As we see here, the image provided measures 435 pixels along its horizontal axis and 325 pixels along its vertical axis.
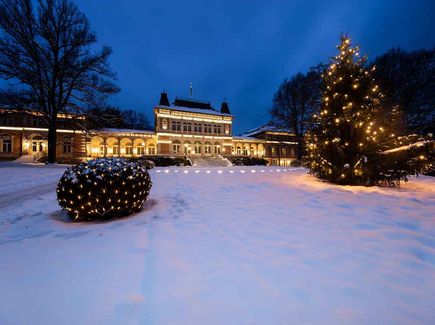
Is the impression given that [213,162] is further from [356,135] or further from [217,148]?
[356,135]

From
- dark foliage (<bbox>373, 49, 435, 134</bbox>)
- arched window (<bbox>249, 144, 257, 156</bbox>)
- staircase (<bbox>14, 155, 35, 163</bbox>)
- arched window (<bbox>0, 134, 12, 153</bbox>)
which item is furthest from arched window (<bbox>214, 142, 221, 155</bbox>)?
arched window (<bbox>0, 134, 12, 153</bbox>)

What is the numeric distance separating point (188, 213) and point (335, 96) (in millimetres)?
7694

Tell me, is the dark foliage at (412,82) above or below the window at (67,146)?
above

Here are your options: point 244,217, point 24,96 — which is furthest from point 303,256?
point 24,96

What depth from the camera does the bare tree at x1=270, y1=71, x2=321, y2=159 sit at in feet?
81.5

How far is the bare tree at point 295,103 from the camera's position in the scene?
24844 mm

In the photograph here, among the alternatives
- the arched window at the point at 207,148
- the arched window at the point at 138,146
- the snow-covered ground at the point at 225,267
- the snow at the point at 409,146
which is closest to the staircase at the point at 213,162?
the arched window at the point at 207,148

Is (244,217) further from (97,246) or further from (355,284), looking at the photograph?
(97,246)

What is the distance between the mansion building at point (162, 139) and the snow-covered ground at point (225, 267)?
24.7 metres

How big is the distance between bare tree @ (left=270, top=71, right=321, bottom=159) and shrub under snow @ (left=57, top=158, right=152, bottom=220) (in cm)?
2312

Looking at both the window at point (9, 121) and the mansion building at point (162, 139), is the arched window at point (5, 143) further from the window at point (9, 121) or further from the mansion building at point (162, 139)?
the window at point (9, 121)

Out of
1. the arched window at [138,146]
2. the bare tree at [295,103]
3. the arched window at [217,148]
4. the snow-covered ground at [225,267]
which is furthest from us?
the arched window at [217,148]

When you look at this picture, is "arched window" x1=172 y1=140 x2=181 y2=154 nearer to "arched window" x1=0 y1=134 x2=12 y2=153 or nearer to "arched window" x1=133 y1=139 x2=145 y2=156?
"arched window" x1=133 y1=139 x2=145 y2=156

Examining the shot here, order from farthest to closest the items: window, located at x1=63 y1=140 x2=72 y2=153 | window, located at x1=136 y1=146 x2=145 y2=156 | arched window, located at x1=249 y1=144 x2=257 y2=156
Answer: arched window, located at x1=249 y1=144 x2=257 y2=156 < window, located at x1=136 y1=146 x2=145 y2=156 < window, located at x1=63 y1=140 x2=72 y2=153
